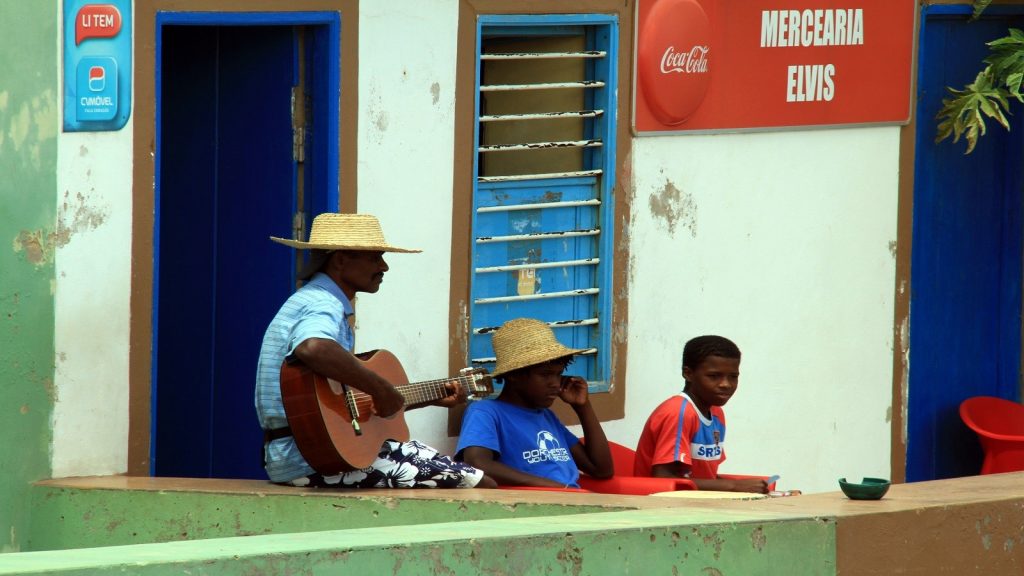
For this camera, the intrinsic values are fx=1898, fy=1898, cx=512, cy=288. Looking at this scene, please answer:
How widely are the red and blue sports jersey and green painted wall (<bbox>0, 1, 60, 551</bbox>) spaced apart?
2.29 meters

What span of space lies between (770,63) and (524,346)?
2.19 m

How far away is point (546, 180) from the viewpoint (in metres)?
7.74

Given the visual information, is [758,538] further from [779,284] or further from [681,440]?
[779,284]

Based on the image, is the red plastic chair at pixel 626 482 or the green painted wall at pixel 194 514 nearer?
the green painted wall at pixel 194 514

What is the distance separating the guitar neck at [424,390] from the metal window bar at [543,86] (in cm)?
128

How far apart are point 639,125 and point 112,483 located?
284cm

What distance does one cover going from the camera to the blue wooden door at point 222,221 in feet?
23.5

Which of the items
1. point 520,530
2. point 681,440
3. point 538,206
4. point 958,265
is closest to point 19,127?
point 520,530

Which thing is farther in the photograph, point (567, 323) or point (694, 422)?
point (567, 323)

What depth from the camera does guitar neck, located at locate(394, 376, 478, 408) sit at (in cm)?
651

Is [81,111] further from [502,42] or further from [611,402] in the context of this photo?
[611,402]

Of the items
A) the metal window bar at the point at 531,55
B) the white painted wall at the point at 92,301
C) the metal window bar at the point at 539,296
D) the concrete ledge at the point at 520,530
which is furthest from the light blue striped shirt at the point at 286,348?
the metal window bar at the point at 531,55

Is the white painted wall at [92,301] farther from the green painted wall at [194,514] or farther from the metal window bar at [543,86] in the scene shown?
the metal window bar at [543,86]

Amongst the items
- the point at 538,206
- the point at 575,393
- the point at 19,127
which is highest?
the point at 19,127
